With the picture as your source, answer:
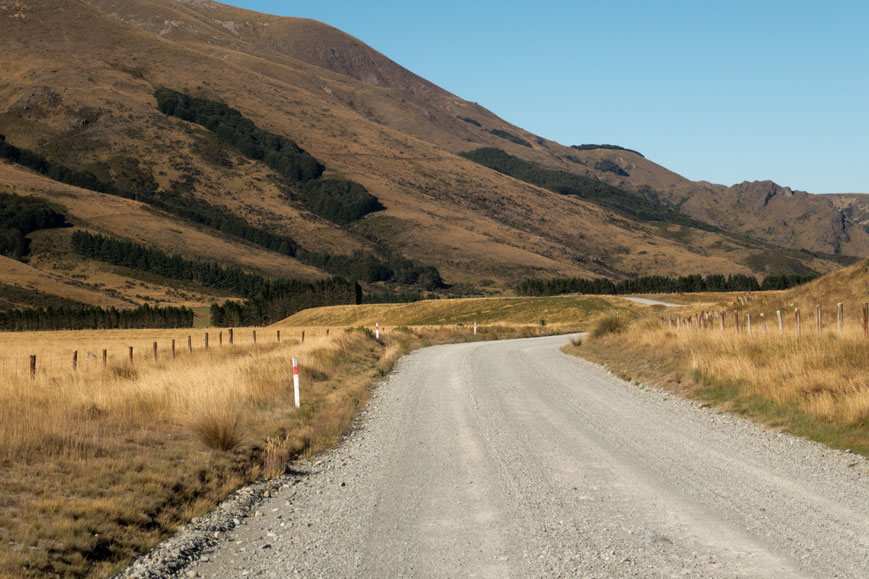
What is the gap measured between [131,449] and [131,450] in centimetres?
7

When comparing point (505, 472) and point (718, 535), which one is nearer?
point (718, 535)

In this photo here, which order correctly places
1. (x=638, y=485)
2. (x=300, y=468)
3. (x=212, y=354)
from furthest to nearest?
1. (x=212, y=354)
2. (x=300, y=468)
3. (x=638, y=485)

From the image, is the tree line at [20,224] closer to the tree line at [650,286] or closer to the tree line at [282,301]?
the tree line at [282,301]

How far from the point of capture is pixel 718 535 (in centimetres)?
681

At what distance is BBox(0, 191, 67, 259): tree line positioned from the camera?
607 feet

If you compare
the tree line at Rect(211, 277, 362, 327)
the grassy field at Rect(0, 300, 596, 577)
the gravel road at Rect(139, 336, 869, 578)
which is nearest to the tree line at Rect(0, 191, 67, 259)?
the tree line at Rect(211, 277, 362, 327)

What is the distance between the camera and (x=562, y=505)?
8.05 m

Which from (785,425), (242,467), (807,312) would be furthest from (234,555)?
(807,312)

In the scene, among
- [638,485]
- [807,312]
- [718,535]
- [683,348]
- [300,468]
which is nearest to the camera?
[718,535]

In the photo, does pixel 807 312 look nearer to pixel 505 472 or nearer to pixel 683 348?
pixel 683 348

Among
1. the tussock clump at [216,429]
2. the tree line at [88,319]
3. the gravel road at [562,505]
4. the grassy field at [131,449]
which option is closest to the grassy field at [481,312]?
the tree line at [88,319]

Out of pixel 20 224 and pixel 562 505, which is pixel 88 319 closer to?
pixel 20 224

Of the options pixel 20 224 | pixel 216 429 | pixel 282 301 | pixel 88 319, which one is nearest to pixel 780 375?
pixel 216 429

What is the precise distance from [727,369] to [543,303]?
234ft
